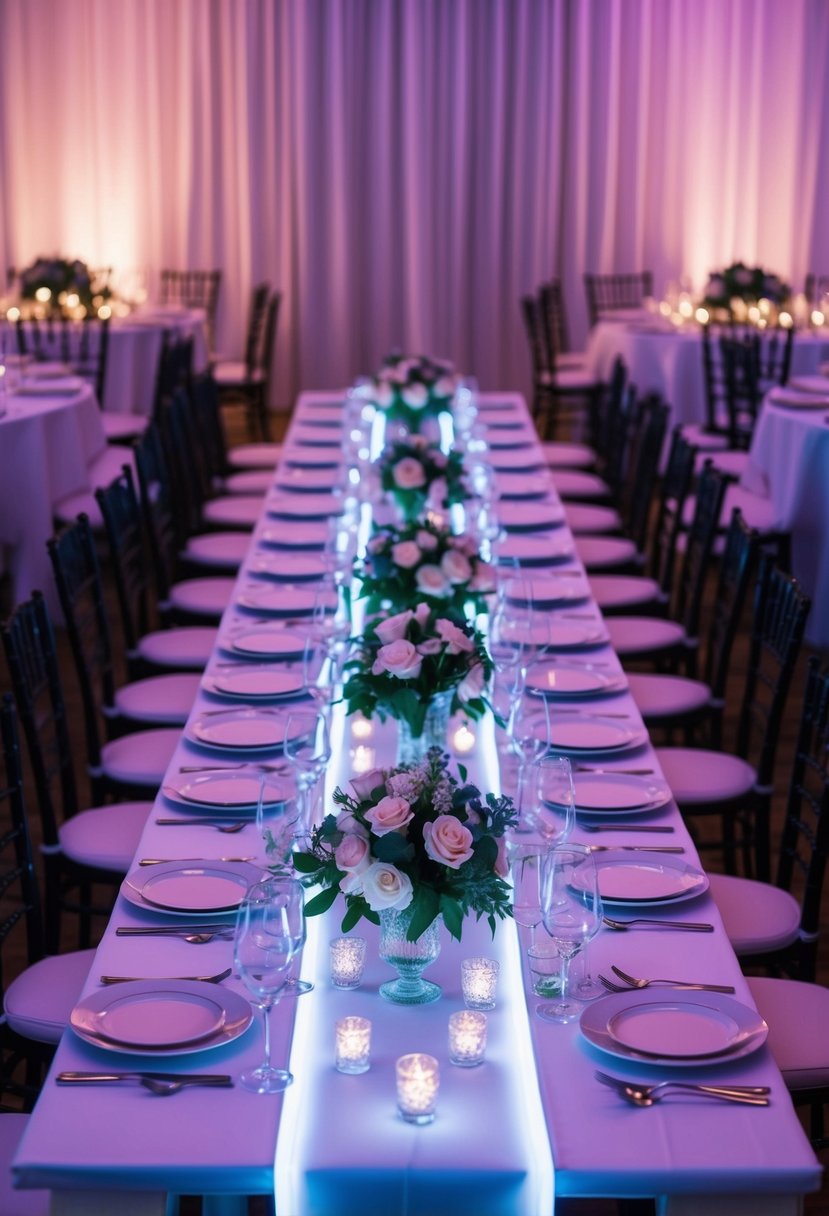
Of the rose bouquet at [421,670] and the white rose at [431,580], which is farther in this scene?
the white rose at [431,580]

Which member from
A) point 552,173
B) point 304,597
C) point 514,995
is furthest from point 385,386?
point 552,173

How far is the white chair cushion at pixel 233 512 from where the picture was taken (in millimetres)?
6223

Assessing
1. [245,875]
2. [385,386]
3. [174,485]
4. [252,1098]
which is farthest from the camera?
[385,386]

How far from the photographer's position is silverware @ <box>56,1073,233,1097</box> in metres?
2.01

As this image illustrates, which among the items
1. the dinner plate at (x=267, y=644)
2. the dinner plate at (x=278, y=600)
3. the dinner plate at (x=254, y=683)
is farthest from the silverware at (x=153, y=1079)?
the dinner plate at (x=278, y=600)

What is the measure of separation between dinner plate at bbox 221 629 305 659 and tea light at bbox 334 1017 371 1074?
5.68 ft

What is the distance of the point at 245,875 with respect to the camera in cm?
255

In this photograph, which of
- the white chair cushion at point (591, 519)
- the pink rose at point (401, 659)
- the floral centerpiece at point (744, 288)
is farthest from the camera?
the floral centerpiece at point (744, 288)

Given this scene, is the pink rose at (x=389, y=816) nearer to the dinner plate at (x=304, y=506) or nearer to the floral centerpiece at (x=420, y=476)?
the floral centerpiece at (x=420, y=476)

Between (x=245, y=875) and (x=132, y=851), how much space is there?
85 cm

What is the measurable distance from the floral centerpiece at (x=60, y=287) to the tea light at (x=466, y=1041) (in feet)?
24.0

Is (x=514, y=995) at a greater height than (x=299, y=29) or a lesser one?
lesser

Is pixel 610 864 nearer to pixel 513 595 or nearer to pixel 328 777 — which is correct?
pixel 328 777

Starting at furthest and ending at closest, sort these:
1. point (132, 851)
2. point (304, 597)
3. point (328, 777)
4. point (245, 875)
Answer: point (304, 597) < point (132, 851) < point (328, 777) < point (245, 875)
